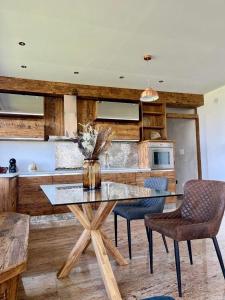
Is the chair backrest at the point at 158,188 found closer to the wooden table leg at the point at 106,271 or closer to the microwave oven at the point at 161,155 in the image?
the wooden table leg at the point at 106,271

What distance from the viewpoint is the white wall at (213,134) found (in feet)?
17.8

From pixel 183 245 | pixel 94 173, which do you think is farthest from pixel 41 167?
pixel 183 245

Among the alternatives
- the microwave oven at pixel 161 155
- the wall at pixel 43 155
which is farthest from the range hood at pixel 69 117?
the microwave oven at pixel 161 155

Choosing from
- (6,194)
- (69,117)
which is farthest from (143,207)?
(69,117)

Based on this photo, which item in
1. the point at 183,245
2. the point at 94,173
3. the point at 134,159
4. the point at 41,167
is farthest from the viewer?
the point at 134,159

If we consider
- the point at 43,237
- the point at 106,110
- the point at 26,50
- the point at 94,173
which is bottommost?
the point at 43,237

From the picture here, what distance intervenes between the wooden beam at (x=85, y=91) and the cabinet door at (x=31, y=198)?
5.50ft

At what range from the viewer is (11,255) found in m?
1.32

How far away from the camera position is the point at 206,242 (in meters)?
2.91

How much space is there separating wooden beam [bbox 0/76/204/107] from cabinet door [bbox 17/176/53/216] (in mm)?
1677

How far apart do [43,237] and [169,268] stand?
5.85ft

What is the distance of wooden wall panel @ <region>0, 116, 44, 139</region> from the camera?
432 centimetres

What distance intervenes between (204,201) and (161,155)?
3.06 meters

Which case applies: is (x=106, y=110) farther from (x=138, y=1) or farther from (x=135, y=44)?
(x=138, y=1)
